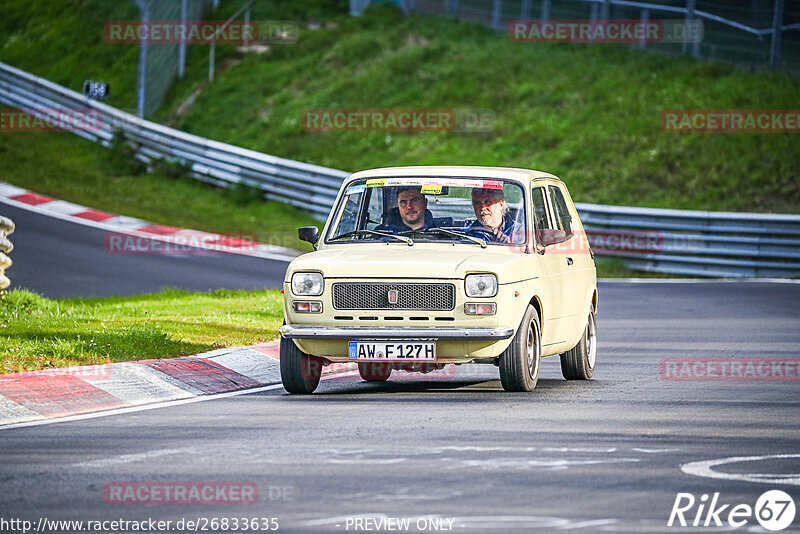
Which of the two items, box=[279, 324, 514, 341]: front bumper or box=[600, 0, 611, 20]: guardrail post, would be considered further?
box=[600, 0, 611, 20]: guardrail post

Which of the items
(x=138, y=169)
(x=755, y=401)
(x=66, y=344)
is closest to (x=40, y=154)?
(x=138, y=169)

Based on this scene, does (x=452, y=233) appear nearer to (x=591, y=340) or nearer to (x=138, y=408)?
(x=591, y=340)

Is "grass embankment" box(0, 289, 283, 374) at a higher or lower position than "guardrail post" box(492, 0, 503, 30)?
lower

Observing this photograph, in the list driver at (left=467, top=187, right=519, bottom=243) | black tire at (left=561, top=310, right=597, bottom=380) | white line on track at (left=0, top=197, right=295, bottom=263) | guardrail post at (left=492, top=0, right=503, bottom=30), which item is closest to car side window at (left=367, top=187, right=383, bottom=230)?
driver at (left=467, top=187, right=519, bottom=243)

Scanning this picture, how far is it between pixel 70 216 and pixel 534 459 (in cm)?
2073

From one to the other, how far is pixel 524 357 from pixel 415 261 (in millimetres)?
1087

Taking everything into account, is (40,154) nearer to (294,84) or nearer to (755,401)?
(294,84)

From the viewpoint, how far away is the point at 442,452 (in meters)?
8.03

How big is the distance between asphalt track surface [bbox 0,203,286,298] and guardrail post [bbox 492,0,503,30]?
1806 centimetres

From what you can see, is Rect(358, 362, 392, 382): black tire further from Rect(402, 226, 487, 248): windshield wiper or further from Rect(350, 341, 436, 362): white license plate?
Rect(350, 341, 436, 362): white license plate

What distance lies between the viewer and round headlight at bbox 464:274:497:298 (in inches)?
409

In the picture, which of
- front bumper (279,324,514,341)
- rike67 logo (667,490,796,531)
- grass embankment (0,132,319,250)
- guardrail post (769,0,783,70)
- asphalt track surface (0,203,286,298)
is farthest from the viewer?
guardrail post (769,0,783,70)

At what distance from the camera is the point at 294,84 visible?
39.4 meters

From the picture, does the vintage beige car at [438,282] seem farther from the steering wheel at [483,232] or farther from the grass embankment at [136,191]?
the grass embankment at [136,191]
